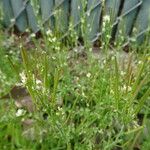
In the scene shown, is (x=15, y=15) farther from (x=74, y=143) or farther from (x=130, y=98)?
(x=130, y=98)

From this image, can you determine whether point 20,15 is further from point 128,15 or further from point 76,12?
point 128,15

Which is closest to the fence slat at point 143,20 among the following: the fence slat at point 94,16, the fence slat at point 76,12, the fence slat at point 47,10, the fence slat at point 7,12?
the fence slat at point 94,16

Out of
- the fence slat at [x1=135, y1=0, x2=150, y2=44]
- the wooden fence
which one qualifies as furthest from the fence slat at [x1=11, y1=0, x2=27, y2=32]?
the fence slat at [x1=135, y1=0, x2=150, y2=44]

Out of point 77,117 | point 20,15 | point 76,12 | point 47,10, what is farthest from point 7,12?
point 77,117

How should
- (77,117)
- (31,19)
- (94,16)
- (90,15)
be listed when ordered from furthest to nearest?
(31,19)
(90,15)
(94,16)
(77,117)

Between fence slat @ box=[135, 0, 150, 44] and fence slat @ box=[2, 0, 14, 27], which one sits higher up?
fence slat @ box=[2, 0, 14, 27]

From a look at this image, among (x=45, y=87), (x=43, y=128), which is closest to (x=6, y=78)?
(x=43, y=128)

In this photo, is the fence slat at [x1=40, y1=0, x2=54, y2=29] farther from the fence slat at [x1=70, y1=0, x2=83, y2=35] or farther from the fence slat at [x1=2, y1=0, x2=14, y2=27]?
the fence slat at [x1=2, y1=0, x2=14, y2=27]
